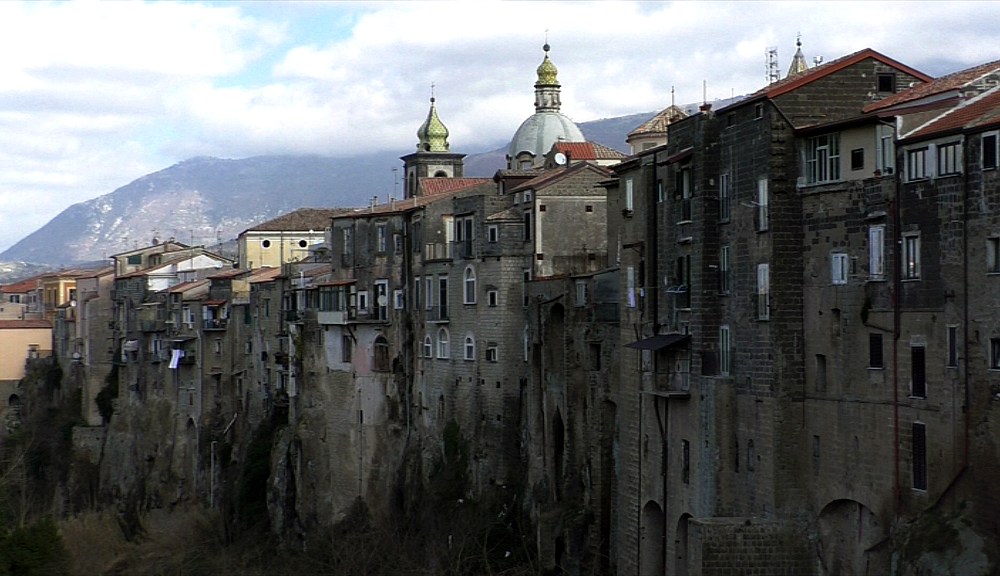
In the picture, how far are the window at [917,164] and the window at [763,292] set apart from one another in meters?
5.79

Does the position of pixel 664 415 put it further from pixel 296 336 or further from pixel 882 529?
pixel 296 336

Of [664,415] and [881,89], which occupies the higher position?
[881,89]

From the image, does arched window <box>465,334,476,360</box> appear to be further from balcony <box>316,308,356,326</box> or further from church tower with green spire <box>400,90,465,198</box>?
church tower with green spire <box>400,90,465,198</box>

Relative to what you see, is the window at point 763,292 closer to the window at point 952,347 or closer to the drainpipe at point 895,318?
the drainpipe at point 895,318

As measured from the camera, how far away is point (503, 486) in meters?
67.1

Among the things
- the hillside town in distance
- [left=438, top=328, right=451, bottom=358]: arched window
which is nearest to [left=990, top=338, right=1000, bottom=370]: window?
the hillside town in distance

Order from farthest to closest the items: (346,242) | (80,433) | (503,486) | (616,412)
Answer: (80,433)
(346,242)
(503,486)
(616,412)

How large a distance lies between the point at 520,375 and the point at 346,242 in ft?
60.7

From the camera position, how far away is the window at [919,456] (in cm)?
4069

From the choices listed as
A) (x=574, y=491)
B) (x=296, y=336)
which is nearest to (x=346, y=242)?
(x=296, y=336)

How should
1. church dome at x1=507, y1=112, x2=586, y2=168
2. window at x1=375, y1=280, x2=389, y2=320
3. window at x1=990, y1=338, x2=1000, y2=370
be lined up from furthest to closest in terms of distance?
church dome at x1=507, y1=112, x2=586, y2=168, window at x1=375, y1=280, x2=389, y2=320, window at x1=990, y1=338, x2=1000, y2=370

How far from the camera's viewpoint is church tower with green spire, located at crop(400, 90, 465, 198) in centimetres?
13210

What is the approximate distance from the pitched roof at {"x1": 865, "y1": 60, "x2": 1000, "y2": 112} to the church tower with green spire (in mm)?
84936

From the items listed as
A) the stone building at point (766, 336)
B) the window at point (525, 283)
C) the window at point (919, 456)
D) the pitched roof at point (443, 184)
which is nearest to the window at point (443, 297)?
the window at point (525, 283)
